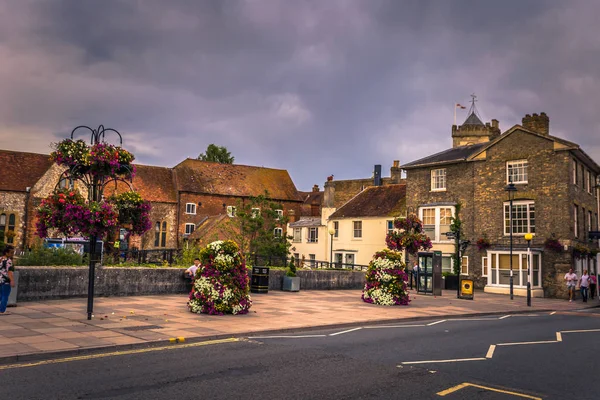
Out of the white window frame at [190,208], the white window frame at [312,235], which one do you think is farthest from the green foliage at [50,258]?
the white window frame at [190,208]

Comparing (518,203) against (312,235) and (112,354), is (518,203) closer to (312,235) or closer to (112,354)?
(312,235)

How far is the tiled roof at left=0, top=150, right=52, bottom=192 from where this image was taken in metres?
48.2

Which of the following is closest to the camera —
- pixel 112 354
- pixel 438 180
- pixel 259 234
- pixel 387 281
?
pixel 112 354

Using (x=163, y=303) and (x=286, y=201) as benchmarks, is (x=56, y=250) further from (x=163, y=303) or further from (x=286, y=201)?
(x=286, y=201)

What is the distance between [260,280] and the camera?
22781 millimetres

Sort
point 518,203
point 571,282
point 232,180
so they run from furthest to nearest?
point 232,180 < point 518,203 < point 571,282

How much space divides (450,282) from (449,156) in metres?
9.54

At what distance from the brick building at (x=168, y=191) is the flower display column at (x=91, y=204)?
36.5 meters

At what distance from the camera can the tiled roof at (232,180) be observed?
2301 inches

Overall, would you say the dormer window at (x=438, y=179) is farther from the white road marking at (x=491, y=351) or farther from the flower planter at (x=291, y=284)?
the white road marking at (x=491, y=351)

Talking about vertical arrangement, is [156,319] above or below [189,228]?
below

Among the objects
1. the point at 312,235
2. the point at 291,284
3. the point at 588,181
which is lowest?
the point at 291,284

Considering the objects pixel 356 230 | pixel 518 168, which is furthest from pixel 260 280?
pixel 356 230

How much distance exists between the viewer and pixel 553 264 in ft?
101
